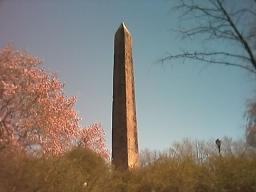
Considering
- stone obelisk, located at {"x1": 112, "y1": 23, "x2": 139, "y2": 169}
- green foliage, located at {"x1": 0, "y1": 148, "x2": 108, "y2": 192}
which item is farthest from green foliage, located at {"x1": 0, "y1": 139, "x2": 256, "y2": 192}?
stone obelisk, located at {"x1": 112, "y1": 23, "x2": 139, "y2": 169}

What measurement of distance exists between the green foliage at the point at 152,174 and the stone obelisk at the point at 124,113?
2.76 metres

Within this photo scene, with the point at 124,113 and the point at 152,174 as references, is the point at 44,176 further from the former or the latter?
the point at 124,113

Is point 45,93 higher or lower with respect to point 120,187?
higher

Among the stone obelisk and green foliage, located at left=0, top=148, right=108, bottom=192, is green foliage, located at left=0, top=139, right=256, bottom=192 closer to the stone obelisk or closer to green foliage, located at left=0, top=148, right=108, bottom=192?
green foliage, located at left=0, top=148, right=108, bottom=192

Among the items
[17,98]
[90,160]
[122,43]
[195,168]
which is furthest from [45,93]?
[195,168]

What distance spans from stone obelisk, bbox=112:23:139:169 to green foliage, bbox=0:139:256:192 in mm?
2760

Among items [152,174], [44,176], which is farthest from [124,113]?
[44,176]

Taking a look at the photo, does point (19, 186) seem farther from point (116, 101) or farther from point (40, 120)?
point (40, 120)

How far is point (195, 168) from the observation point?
1376 cm

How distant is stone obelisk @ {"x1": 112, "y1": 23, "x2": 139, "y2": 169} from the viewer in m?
18.1

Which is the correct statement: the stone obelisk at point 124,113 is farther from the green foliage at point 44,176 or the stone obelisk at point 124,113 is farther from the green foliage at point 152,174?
the green foliage at point 44,176

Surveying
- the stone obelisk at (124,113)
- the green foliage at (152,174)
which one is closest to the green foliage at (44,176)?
the green foliage at (152,174)

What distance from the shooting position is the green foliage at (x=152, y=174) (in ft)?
32.5

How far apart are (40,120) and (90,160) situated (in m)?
8.76
